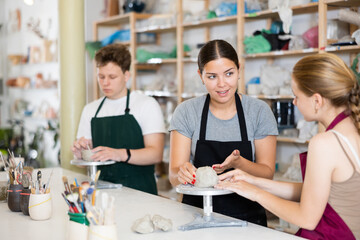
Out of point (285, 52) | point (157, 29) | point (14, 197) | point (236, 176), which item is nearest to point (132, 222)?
point (236, 176)

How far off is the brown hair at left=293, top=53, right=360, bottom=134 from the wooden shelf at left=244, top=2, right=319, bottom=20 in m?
2.14

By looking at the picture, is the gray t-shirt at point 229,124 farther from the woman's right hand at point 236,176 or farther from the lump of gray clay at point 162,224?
the lump of gray clay at point 162,224

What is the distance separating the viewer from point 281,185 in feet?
6.51

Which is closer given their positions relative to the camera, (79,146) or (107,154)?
(107,154)

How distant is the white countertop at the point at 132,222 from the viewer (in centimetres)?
176

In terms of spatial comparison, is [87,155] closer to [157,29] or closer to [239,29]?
[239,29]

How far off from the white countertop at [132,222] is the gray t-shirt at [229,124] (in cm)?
39

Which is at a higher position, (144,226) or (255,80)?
(255,80)

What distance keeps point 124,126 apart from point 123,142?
109mm

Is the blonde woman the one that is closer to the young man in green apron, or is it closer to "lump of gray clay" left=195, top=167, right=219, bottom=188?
"lump of gray clay" left=195, top=167, right=219, bottom=188

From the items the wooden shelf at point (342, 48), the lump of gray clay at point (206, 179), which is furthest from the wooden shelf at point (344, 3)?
the lump of gray clay at point (206, 179)

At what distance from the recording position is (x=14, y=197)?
7.19 feet

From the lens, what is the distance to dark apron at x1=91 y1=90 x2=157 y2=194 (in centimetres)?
305

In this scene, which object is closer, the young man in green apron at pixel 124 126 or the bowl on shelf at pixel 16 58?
the young man in green apron at pixel 124 126
